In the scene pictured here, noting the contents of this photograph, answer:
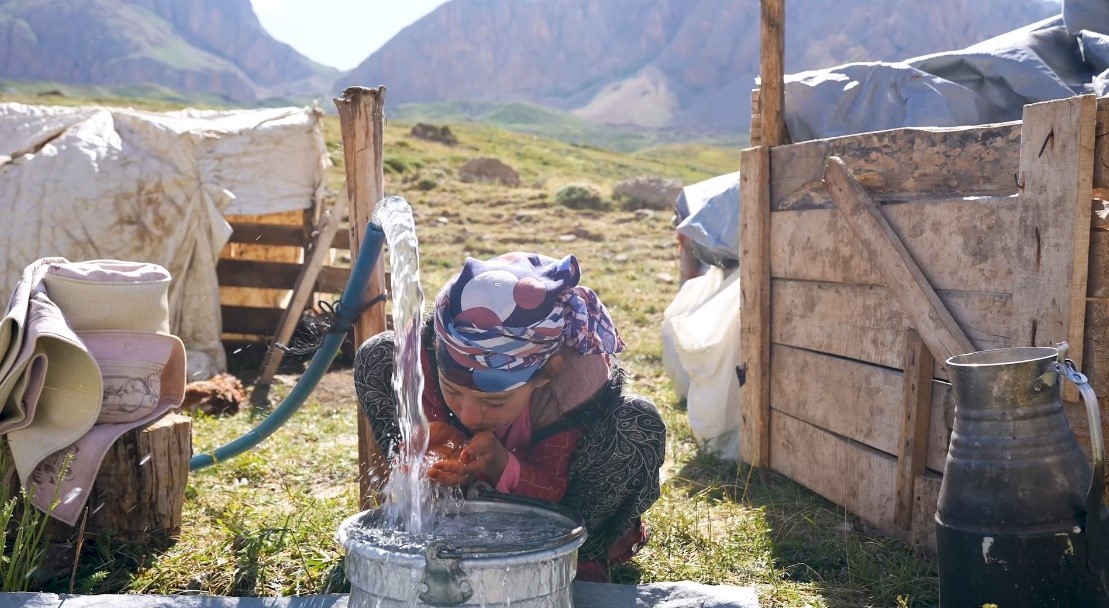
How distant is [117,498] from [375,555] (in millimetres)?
1546

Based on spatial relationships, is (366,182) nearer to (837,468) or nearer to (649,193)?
(837,468)

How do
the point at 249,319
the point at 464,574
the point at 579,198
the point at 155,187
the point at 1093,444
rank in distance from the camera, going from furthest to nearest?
the point at 579,198 → the point at 249,319 → the point at 155,187 → the point at 1093,444 → the point at 464,574

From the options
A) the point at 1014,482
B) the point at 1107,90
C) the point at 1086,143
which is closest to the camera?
the point at 1014,482

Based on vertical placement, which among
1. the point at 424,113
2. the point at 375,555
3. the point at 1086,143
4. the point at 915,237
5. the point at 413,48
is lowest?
the point at 375,555

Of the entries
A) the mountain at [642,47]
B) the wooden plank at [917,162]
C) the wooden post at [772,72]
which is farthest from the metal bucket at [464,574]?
the mountain at [642,47]

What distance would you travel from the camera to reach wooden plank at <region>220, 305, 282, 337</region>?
22.5 ft

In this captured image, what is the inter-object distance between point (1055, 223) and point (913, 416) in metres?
0.80

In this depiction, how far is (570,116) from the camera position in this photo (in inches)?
5536

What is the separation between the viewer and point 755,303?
12.9ft

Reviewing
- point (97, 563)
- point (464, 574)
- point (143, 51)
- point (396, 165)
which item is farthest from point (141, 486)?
point (143, 51)

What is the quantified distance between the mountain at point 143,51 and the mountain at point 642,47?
16832 mm

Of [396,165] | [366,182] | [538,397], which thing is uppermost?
[396,165]

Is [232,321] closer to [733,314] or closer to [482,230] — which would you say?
[733,314]

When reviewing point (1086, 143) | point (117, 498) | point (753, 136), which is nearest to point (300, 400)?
point (117, 498)
